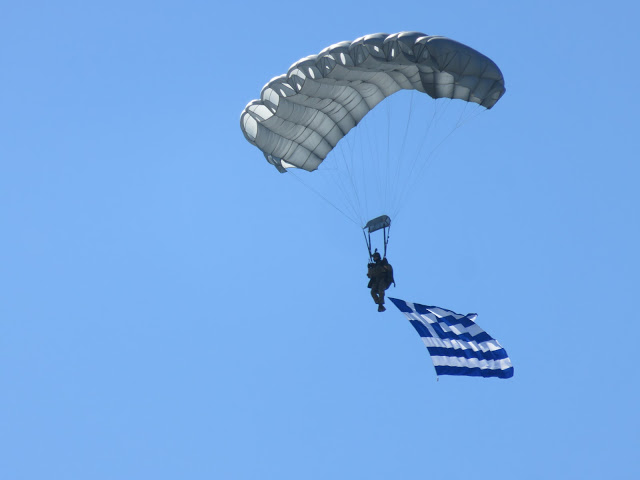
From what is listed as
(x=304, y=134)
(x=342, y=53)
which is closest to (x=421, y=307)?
(x=304, y=134)

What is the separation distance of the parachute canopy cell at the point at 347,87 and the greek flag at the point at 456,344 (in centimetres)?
474

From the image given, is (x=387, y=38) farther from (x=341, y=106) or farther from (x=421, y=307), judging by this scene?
(x=421, y=307)

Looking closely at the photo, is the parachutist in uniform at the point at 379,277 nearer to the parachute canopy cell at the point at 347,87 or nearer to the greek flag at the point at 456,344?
the greek flag at the point at 456,344

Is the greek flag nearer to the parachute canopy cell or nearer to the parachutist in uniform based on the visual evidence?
the parachutist in uniform

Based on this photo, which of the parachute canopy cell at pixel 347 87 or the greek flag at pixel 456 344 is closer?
the parachute canopy cell at pixel 347 87

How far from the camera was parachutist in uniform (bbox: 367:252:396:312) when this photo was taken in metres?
28.7

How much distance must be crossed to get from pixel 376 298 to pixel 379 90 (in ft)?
17.2

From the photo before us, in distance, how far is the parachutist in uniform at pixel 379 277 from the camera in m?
28.7

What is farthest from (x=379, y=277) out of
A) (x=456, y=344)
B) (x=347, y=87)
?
(x=347, y=87)

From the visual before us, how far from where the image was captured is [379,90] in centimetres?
2973

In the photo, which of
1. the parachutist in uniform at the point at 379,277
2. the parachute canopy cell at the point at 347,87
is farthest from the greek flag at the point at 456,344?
the parachute canopy cell at the point at 347,87

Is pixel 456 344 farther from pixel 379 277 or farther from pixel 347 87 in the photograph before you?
pixel 347 87

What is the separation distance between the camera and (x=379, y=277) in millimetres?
28750

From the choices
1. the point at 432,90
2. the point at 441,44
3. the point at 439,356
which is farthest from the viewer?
the point at 439,356
